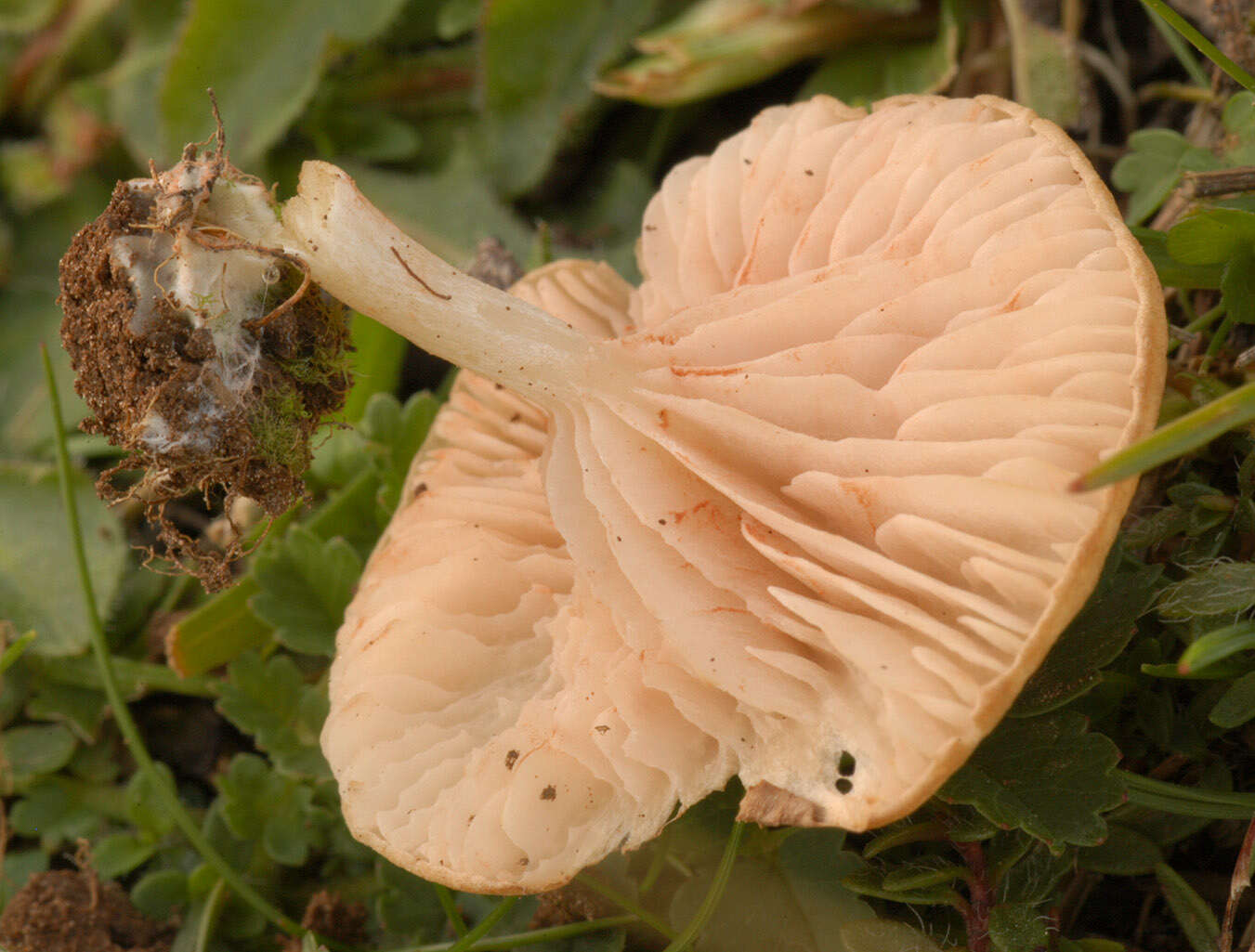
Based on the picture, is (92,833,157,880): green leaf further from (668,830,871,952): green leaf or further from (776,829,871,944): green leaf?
(776,829,871,944): green leaf

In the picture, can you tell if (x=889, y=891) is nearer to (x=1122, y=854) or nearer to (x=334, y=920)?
Answer: (x=1122, y=854)

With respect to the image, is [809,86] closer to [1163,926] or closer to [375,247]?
[375,247]

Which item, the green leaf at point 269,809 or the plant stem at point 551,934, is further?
the green leaf at point 269,809

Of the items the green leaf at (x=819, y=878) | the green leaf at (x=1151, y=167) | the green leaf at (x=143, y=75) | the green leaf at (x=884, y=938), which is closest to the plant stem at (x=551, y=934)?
the green leaf at (x=819, y=878)

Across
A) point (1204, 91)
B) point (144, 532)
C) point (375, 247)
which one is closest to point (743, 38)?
point (1204, 91)

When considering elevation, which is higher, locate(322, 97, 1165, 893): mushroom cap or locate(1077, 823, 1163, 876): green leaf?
locate(322, 97, 1165, 893): mushroom cap

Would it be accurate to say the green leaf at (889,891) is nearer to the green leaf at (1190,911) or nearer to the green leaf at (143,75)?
the green leaf at (1190,911)

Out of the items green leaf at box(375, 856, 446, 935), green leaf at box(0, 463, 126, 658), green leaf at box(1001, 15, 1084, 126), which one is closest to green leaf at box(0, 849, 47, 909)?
green leaf at box(0, 463, 126, 658)
